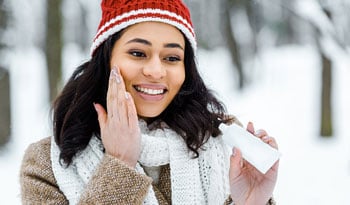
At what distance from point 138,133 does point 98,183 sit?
20cm

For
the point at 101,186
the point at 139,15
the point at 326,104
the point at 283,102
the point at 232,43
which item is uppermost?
the point at 139,15

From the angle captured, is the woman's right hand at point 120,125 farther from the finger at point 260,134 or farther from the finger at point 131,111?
the finger at point 260,134

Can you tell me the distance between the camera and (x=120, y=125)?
1688 mm

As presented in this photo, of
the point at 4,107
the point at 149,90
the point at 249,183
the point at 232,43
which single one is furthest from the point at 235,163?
the point at 232,43

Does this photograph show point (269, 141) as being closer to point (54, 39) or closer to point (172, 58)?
point (172, 58)

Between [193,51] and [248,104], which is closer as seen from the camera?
[193,51]

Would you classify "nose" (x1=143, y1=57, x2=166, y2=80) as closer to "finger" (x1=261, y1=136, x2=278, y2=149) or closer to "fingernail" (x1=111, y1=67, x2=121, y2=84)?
"fingernail" (x1=111, y1=67, x2=121, y2=84)

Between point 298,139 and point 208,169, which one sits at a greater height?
point 208,169

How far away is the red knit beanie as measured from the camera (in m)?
1.76

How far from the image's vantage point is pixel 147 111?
71.6 inches

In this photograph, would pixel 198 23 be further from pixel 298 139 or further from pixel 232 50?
pixel 298 139

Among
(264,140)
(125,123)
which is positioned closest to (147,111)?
(125,123)

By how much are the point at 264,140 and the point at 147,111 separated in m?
0.39

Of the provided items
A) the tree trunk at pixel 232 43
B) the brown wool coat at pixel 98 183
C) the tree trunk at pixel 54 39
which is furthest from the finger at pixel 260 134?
the tree trunk at pixel 232 43
